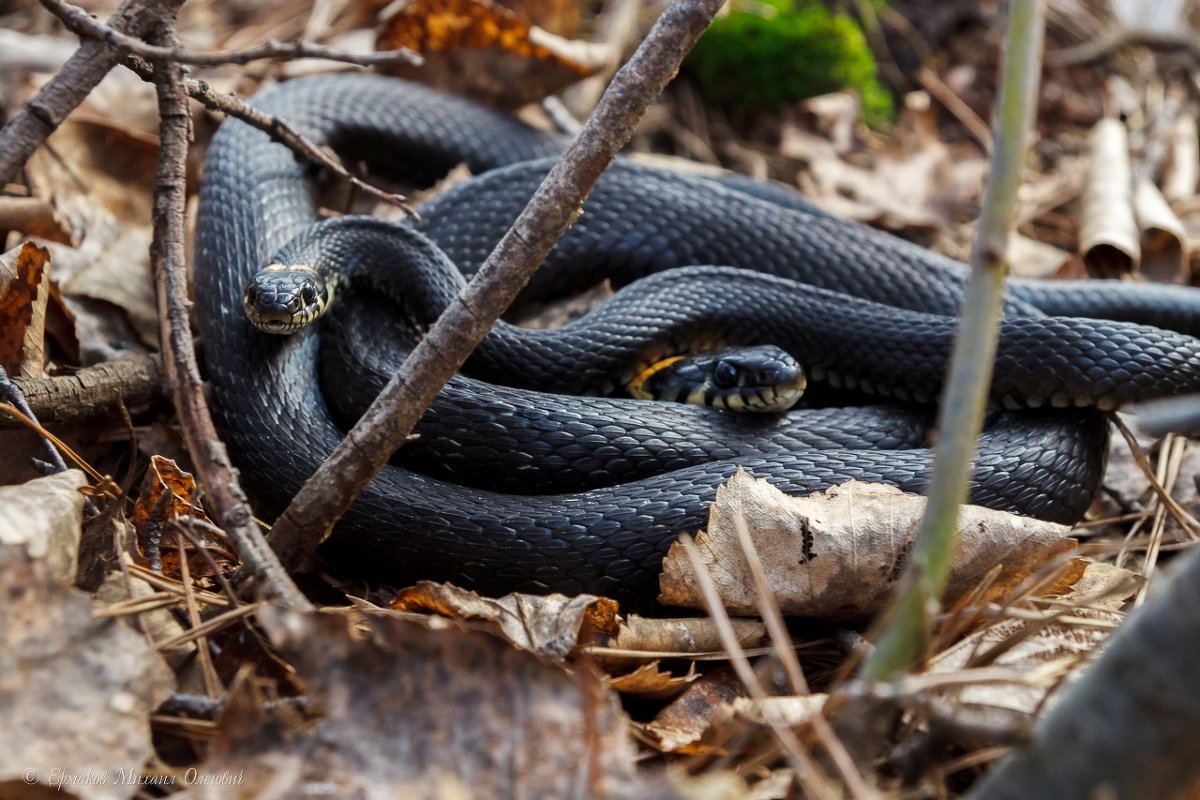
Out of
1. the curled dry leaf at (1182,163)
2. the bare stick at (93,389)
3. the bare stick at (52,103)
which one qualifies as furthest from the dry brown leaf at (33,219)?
the curled dry leaf at (1182,163)

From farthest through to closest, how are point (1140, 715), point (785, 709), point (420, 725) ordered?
point (785, 709)
point (420, 725)
point (1140, 715)

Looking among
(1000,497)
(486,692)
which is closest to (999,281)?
(486,692)

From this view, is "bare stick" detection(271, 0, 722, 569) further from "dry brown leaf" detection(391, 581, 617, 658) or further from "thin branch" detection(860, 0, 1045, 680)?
"thin branch" detection(860, 0, 1045, 680)

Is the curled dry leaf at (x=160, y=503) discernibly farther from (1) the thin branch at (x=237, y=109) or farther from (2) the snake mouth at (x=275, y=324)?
(1) the thin branch at (x=237, y=109)

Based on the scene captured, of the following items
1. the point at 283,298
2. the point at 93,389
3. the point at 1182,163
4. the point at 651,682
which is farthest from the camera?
the point at 1182,163

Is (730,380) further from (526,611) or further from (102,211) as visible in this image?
(102,211)

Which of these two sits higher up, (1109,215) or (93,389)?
(1109,215)

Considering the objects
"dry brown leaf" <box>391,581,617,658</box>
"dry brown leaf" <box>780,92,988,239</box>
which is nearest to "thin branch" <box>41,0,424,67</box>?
"dry brown leaf" <box>391,581,617,658</box>

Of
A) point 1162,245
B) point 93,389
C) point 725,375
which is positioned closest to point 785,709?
point 725,375
